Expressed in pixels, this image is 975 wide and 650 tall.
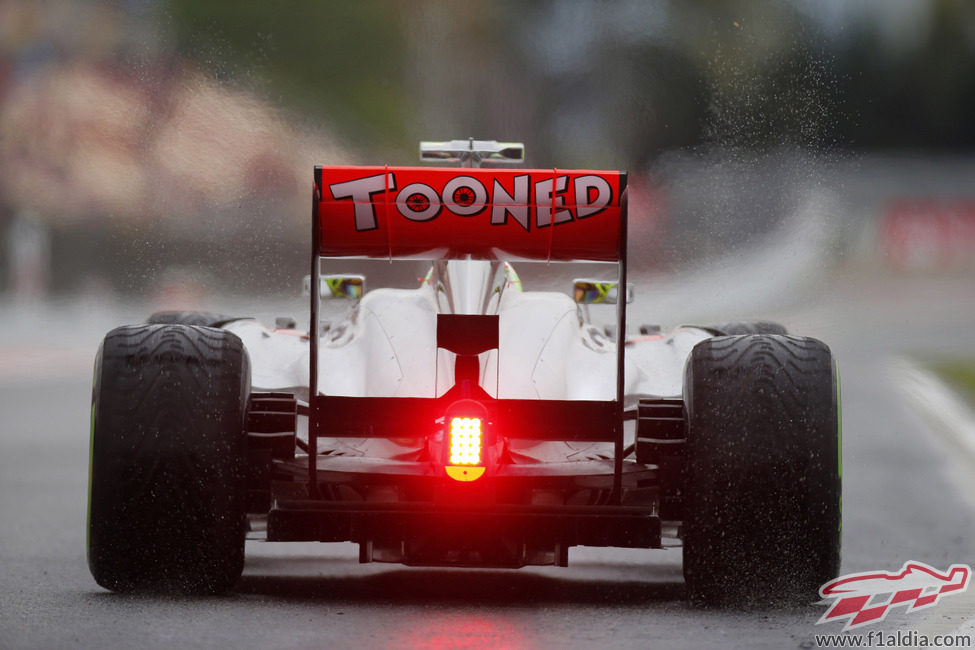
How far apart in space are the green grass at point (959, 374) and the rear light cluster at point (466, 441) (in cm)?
1157

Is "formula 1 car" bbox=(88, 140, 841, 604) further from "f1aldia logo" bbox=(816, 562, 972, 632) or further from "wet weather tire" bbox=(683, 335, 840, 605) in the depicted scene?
"f1aldia logo" bbox=(816, 562, 972, 632)

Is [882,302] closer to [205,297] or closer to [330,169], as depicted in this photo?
[205,297]

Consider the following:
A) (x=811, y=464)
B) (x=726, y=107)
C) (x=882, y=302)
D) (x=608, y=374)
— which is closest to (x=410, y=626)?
(x=811, y=464)

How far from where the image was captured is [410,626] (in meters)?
8.13

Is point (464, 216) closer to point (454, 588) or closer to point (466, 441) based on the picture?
point (466, 441)

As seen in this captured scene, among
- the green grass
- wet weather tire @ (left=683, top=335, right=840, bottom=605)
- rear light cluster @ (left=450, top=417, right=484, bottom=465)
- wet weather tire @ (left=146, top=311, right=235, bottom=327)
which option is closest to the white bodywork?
wet weather tire @ (left=146, top=311, right=235, bottom=327)

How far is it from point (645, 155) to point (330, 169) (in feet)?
27.9

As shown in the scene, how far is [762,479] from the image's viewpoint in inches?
338

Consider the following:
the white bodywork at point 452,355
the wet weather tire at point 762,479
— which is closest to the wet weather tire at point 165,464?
the white bodywork at point 452,355

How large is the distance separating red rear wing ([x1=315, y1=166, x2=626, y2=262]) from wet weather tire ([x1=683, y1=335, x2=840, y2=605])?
0.77 m

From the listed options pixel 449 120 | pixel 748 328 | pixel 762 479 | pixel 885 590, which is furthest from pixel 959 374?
pixel 762 479

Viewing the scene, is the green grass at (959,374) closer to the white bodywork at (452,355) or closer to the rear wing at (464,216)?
the white bodywork at (452,355)

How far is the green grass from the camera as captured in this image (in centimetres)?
2014

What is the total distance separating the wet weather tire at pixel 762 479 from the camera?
8.59 meters
